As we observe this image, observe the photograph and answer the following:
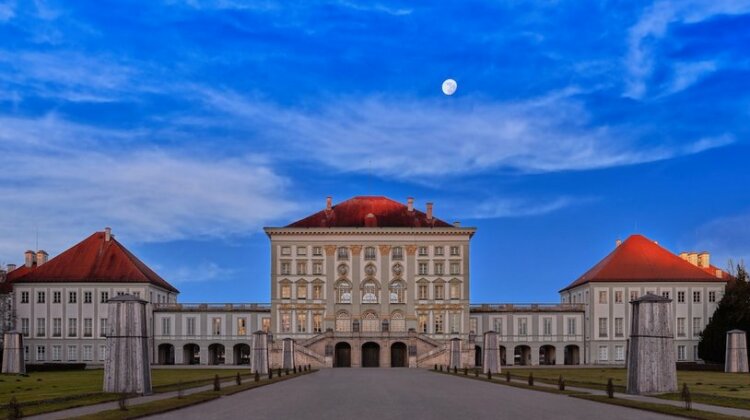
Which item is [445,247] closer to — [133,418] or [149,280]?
[149,280]

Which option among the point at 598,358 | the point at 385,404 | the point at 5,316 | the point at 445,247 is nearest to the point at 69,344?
the point at 5,316

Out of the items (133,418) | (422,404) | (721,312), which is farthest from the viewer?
(721,312)

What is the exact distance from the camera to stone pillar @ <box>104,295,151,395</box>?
107 ft

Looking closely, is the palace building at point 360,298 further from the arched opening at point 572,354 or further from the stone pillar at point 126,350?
the stone pillar at point 126,350

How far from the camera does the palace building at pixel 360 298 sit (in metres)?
91.2

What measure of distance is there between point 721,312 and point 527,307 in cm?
1937

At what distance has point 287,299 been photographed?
93750 millimetres

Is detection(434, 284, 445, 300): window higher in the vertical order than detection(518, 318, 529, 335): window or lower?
higher

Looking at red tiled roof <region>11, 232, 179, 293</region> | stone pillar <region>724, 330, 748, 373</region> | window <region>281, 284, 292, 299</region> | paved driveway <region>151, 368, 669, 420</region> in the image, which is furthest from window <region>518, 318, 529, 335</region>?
paved driveway <region>151, 368, 669, 420</region>

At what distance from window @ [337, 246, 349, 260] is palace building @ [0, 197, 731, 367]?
0.13 meters

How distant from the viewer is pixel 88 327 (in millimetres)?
91250

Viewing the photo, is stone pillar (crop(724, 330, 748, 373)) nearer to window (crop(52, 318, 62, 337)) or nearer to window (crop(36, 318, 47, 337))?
window (crop(52, 318, 62, 337))

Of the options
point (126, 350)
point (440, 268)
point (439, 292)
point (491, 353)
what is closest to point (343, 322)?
point (439, 292)

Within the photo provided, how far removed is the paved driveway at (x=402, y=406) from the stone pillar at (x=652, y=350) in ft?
9.44
